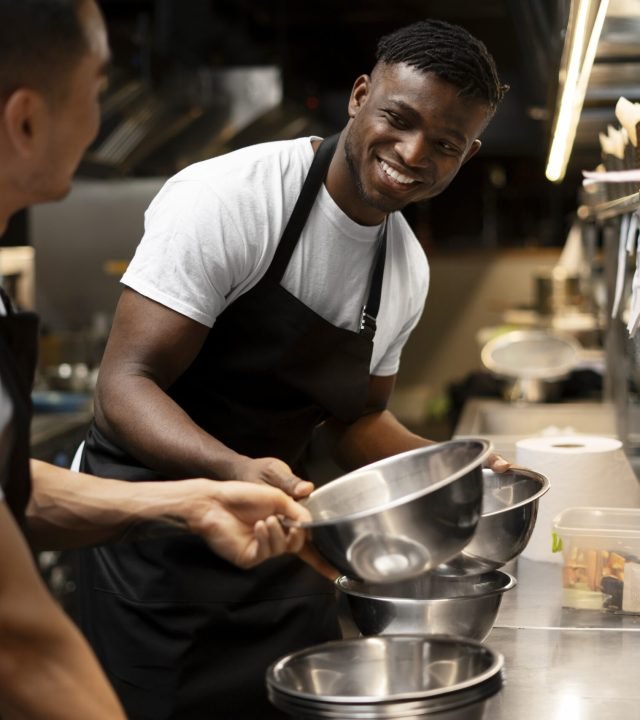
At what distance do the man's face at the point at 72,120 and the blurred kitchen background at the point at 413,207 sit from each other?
96 centimetres

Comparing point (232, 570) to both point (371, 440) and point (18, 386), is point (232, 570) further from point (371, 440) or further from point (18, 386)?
point (18, 386)

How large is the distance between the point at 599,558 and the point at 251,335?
0.69m

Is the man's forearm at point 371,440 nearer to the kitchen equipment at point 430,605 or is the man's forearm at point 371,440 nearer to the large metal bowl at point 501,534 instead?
the large metal bowl at point 501,534

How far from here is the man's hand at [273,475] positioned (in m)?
1.51

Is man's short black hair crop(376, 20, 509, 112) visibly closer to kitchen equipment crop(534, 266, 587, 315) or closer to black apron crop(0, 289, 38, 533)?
black apron crop(0, 289, 38, 533)

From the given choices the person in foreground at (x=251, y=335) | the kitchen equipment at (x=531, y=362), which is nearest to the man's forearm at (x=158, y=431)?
the person in foreground at (x=251, y=335)

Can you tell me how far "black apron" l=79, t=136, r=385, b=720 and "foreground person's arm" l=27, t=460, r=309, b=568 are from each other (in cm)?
46

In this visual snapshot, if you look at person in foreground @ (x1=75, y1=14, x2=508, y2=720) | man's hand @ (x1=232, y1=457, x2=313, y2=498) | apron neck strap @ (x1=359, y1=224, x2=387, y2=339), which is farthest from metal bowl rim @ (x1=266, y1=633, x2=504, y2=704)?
apron neck strap @ (x1=359, y1=224, x2=387, y2=339)

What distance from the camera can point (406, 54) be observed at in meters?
1.89

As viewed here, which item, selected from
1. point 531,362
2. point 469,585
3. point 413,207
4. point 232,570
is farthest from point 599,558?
point 413,207

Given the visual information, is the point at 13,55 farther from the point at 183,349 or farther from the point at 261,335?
the point at 261,335

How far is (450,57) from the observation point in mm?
1863

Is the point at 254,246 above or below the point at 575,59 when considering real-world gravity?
below

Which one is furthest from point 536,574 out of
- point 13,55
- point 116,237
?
point 116,237
